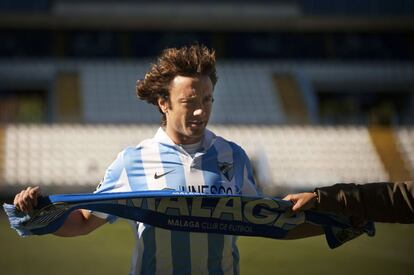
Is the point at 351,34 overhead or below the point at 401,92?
overhead

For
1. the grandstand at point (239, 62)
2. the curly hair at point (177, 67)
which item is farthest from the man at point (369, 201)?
the grandstand at point (239, 62)

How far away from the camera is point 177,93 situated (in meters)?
3.09

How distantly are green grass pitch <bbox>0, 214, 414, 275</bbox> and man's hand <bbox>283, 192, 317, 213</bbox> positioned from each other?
4440mm

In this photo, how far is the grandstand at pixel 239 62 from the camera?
832 inches

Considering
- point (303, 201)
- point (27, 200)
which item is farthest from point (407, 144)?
point (27, 200)

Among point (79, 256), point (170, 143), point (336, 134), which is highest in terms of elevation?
point (336, 134)

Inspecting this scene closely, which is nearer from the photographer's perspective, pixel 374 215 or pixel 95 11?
pixel 374 215

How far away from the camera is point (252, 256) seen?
8594 mm

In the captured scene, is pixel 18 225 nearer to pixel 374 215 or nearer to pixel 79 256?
pixel 374 215

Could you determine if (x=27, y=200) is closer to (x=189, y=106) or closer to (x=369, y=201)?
(x=189, y=106)

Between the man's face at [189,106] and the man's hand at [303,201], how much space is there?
461 mm

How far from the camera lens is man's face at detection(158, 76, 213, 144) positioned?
3041 mm

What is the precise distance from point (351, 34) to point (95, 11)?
29.3 ft

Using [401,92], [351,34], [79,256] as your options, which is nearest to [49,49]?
[351,34]
